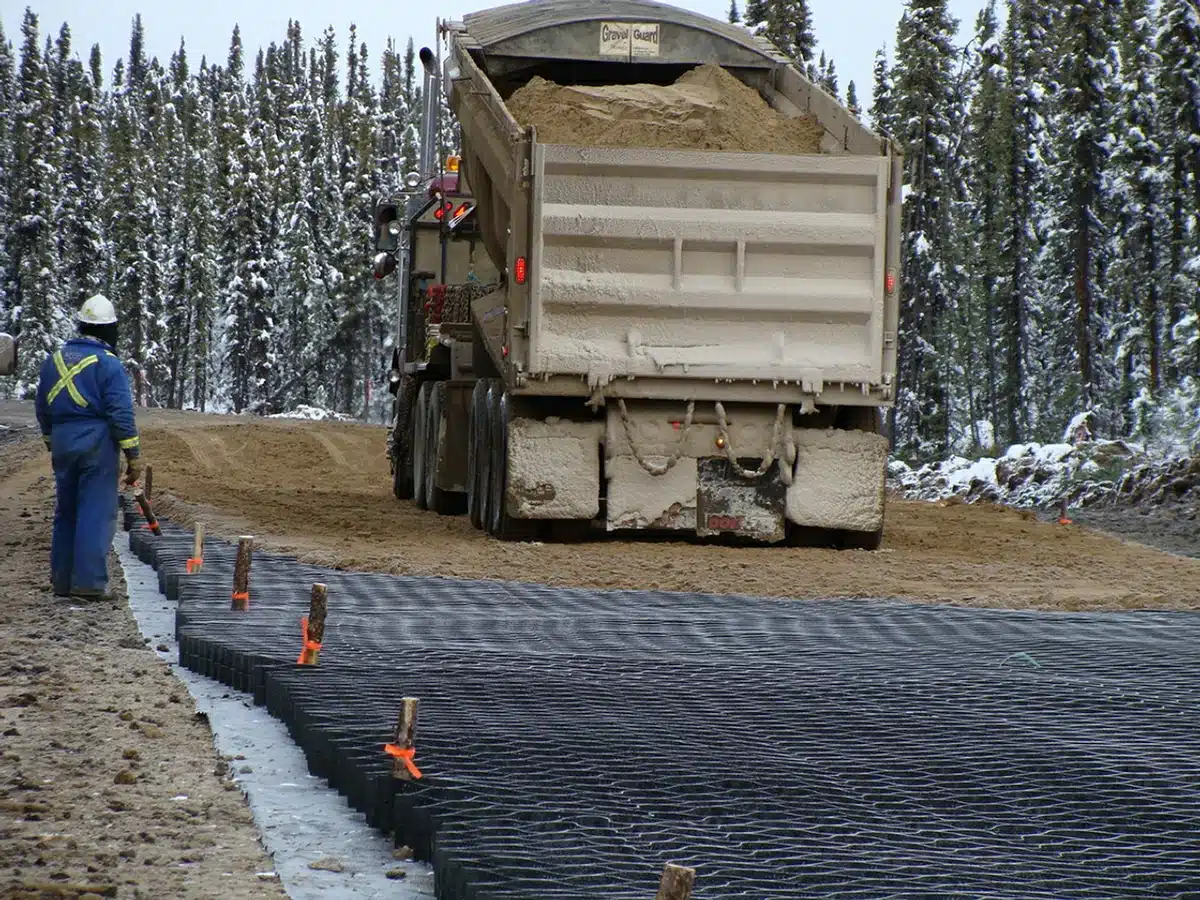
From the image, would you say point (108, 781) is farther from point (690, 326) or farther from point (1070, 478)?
point (1070, 478)

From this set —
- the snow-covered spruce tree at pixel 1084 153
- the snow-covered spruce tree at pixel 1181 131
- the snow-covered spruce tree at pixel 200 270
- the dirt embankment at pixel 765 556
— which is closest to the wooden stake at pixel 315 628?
the dirt embankment at pixel 765 556

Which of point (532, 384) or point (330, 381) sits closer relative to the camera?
point (532, 384)

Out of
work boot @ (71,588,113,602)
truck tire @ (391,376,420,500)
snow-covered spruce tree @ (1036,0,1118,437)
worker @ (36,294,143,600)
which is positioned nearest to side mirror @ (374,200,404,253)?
truck tire @ (391,376,420,500)

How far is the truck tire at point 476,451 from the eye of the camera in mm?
13672

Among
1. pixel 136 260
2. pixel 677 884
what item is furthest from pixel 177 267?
pixel 677 884

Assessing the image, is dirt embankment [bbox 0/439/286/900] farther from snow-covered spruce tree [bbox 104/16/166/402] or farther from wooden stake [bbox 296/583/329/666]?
snow-covered spruce tree [bbox 104/16/166/402]

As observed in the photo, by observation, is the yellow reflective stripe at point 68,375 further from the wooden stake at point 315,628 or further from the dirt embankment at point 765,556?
the wooden stake at point 315,628

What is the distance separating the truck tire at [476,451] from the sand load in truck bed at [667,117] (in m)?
2.23

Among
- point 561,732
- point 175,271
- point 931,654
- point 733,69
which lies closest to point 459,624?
point 931,654

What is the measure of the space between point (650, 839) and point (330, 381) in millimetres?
77805

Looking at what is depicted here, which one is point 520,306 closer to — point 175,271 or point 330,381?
point 330,381

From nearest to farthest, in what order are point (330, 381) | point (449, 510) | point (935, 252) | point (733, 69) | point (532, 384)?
1. point (532, 384)
2. point (733, 69)
3. point (449, 510)
4. point (935, 252)
5. point (330, 381)

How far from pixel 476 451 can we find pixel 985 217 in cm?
5149

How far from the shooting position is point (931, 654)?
7340 mm
